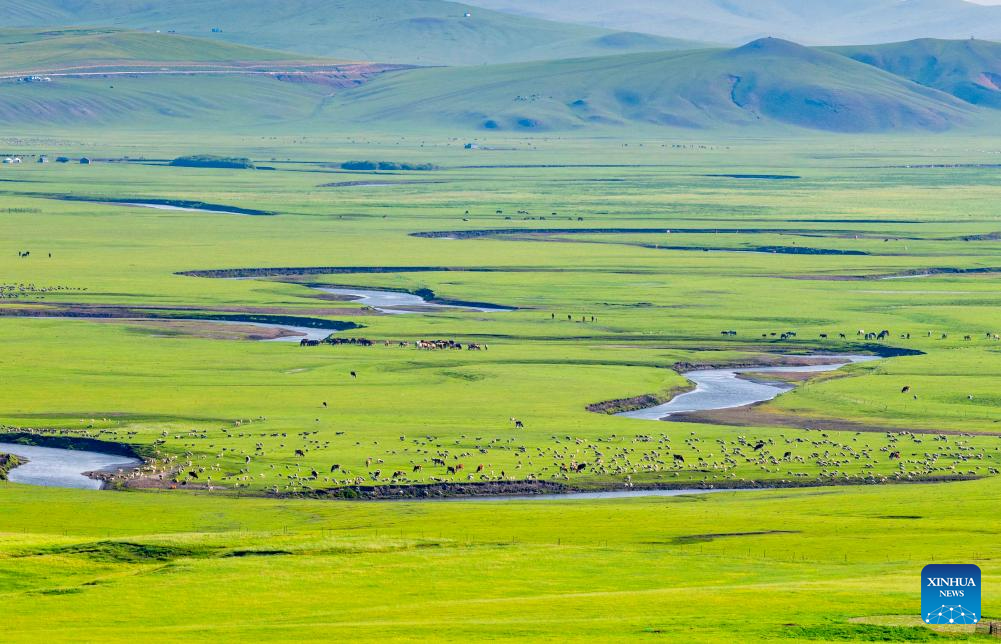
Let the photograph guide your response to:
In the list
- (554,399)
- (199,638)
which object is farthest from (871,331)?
(199,638)

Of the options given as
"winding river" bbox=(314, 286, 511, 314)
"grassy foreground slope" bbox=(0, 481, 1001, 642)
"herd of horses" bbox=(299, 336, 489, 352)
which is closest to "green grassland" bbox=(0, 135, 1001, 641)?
"grassy foreground slope" bbox=(0, 481, 1001, 642)

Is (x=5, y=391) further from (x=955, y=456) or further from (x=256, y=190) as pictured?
(x=256, y=190)

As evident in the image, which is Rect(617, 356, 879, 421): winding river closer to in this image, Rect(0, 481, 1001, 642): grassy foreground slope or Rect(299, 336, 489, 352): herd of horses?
Rect(299, 336, 489, 352): herd of horses

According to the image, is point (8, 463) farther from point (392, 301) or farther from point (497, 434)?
point (392, 301)

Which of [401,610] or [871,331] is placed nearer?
[401,610]

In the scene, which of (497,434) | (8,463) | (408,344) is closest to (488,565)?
(497,434)

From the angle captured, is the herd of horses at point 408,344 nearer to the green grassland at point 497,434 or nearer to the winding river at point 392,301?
the green grassland at point 497,434
